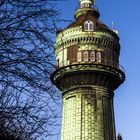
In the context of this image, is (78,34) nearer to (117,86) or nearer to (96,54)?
(96,54)

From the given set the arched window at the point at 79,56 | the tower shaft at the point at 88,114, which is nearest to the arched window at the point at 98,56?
the arched window at the point at 79,56

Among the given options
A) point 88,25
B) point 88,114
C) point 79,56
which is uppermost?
point 88,25

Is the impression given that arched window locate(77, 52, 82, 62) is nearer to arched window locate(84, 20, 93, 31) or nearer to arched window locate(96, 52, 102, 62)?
arched window locate(96, 52, 102, 62)

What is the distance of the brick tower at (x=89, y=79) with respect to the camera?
42.3 meters

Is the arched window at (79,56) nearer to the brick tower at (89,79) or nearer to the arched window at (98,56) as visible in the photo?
the brick tower at (89,79)

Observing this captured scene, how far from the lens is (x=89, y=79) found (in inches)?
1711

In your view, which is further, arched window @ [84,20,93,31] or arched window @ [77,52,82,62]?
arched window @ [84,20,93,31]

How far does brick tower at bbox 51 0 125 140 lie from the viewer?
42281 millimetres

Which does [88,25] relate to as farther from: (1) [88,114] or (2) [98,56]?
(1) [88,114]

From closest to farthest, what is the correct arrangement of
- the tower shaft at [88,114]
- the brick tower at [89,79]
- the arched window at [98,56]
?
1. the tower shaft at [88,114]
2. the brick tower at [89,79]
3. the arched window at [98,56]

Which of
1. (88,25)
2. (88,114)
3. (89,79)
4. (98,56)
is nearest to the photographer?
(88,114)

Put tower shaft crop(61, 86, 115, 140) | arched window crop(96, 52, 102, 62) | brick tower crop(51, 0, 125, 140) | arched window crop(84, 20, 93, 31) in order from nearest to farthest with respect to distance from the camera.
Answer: tower shaft crop(61, 86, 115, 140), brick tower crop(51, 0, 125, 140), arched window crop(96, 52, 102, 62), arched window crop(84, 20, 93, 31)

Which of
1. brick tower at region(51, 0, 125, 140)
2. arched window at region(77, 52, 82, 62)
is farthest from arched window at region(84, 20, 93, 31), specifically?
arched window at region(77, 52, 82, 62)

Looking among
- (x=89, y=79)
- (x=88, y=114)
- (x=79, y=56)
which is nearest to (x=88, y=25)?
(x=79, y=56)
